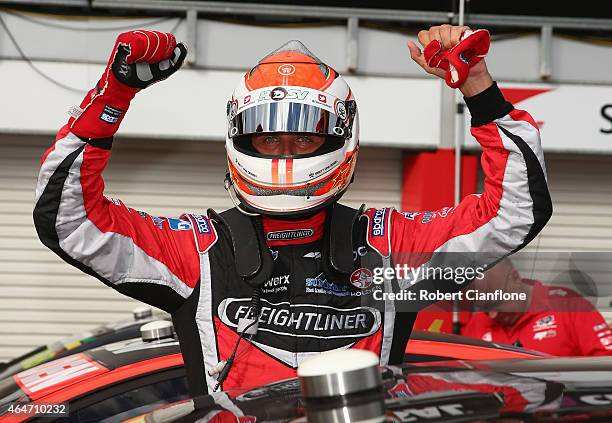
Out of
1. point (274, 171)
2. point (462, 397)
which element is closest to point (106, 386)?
point (274, 171)

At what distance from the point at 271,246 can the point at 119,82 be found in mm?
646

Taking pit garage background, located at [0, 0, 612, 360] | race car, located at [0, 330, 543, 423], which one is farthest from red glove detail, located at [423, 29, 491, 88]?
pit garage background, located at [0, 0, 612, 360]

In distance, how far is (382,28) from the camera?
8156 mm

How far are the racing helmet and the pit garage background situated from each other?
16.3 feet

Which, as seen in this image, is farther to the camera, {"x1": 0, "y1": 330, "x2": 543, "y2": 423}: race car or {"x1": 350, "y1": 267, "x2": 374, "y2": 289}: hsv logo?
{"x1": 0, "y1": 330, "x2": 543, "y2": 423}: race car

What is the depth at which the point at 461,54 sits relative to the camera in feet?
8.47

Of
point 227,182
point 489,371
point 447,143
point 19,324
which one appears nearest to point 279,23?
point 447,143

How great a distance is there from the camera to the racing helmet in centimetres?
282

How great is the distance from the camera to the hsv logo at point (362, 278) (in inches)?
110

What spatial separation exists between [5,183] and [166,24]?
6.98 feet

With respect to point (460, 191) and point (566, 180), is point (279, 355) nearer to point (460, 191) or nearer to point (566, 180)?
point (460, 191)

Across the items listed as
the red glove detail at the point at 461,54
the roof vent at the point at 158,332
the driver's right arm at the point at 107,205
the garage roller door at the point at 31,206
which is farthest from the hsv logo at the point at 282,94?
the garage roller door at the point at 31,206

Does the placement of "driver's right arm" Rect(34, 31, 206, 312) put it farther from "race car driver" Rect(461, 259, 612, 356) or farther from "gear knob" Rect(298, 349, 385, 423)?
"race car driver" Rect(461, 259, 612, 356)

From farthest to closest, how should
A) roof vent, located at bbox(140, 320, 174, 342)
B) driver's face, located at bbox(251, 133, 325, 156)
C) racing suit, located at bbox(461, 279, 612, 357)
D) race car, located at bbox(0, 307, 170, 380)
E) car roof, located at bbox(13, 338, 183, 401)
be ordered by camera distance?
racing suit, located at bbox(461, 279, 612, 357) → race car, located at bbox(0, 307, 170, 380) → roof vent, located at bbox(140, 320, 174, 342) → car roof, located at bbox(13, 338, 183, 401) → driver's face, located at bbox(251, 133, 325, 156)
